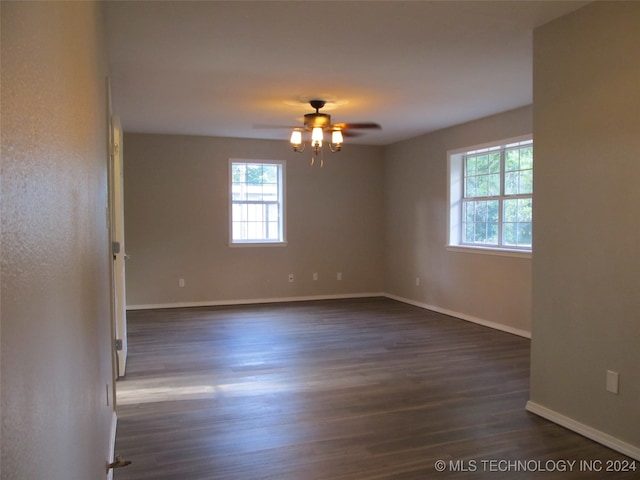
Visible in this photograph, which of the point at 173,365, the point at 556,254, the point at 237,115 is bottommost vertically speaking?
the point at 173,365

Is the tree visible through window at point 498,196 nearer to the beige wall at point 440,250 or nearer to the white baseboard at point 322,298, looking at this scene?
the beige wall at point 440,250

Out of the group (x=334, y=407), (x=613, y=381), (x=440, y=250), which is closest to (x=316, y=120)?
(x=334, y=407)

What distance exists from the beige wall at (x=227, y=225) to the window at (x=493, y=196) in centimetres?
192

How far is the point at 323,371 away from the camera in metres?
4.25

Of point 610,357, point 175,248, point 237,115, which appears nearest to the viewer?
point 610,357

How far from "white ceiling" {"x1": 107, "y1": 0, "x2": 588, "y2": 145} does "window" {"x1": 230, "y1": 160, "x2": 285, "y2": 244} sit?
5.55ft

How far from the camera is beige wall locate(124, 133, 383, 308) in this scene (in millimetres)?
7043

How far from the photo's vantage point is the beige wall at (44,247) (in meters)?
0.64

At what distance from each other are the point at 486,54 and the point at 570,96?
0.91 m

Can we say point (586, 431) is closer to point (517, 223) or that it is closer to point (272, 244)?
point (517, 223)

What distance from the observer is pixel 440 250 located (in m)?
6.91

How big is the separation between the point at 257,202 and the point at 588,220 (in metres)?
5.42

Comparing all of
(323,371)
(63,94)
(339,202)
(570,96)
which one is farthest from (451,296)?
(63,94)

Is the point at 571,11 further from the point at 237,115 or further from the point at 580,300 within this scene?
the point at 237,115
